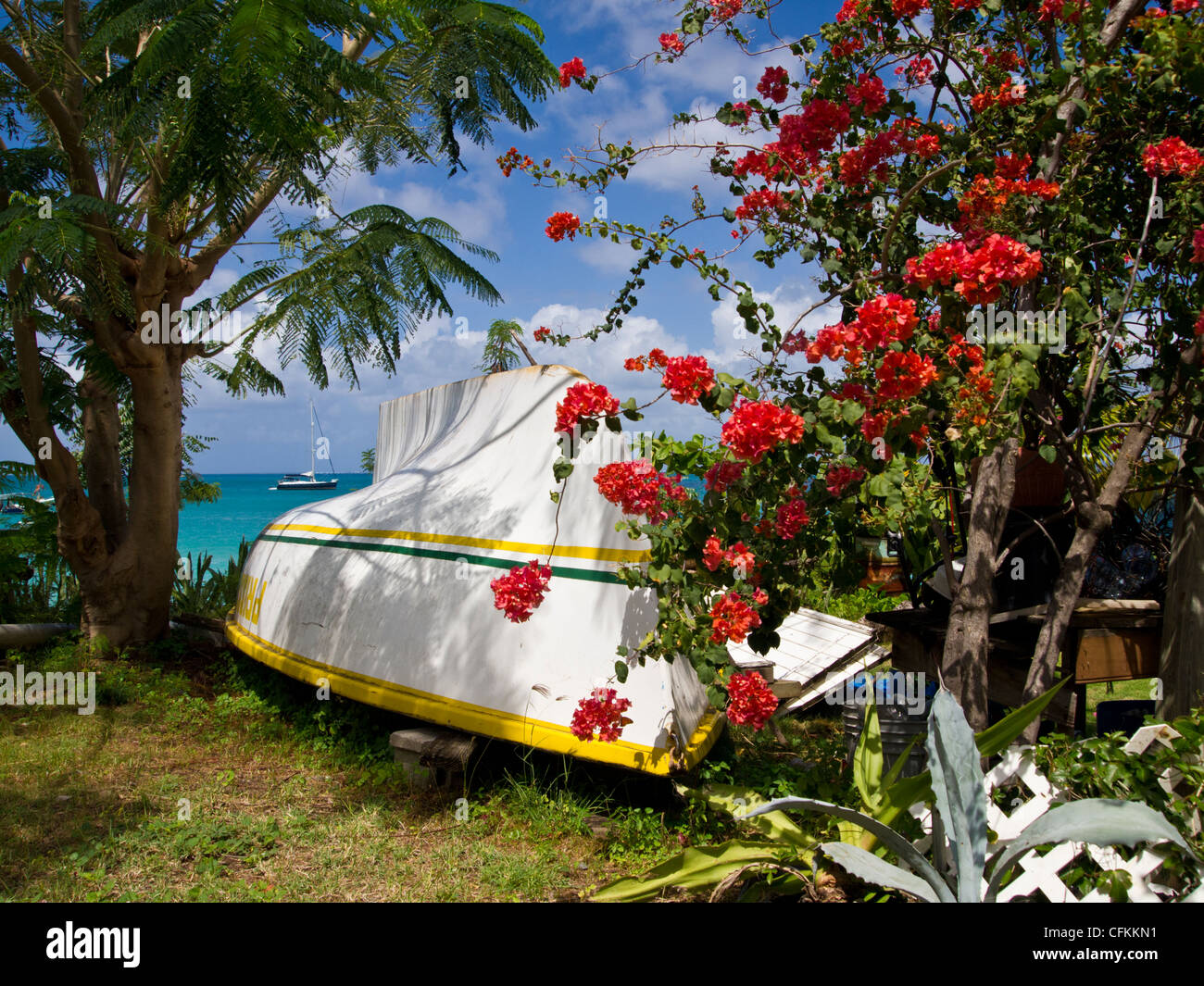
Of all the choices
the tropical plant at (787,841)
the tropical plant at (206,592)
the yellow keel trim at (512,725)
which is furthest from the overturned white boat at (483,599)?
the tropical plant at (206,592)

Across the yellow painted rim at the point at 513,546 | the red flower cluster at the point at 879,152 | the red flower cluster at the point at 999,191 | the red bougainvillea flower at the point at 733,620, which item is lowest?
the red bougainvillea flower at the point at 733,620

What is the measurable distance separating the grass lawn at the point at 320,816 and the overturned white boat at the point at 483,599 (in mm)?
431

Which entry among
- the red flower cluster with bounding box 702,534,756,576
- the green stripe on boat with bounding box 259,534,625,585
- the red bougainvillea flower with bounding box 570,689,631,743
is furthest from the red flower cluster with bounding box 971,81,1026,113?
the red bougainvillea flower with bounding box 570,689,631,743

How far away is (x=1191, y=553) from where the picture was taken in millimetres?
3605

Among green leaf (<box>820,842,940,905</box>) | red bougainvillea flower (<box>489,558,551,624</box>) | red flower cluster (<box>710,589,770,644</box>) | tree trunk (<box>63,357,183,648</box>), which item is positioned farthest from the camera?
tree trunk (<box>63,357,183,648</box>)

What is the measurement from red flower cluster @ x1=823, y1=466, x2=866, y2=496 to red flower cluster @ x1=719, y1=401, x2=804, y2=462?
1.04 feet

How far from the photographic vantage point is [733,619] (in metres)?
2.91

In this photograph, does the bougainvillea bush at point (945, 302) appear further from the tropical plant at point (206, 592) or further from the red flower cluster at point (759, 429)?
the tropical plant at point (206, 592)

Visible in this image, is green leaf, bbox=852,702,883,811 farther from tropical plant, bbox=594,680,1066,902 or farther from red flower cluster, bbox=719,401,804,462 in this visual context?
red flower cluster, bbox=719,401,804,462

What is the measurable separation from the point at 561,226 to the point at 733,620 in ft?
6.40

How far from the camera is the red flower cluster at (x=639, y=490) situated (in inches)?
126

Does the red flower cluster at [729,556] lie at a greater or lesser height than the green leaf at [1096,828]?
greater

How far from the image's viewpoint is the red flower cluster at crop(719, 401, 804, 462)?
8.79 ft
